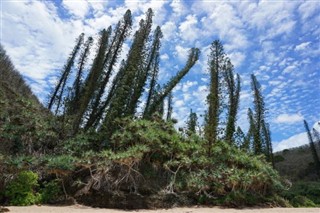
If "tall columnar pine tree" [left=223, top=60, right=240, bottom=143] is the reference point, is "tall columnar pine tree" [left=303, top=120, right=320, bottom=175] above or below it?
above

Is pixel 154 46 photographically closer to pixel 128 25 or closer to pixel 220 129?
pixel 128 25

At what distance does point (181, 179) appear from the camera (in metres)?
10.9

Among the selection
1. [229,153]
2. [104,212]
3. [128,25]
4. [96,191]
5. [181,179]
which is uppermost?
[128,25]

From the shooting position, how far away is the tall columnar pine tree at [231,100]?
49.3 ft

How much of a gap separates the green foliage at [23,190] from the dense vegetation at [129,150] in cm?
3

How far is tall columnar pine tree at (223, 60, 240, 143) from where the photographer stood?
49.3 feet

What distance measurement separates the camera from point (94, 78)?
14.1 meters

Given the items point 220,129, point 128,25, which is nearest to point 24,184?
point 220,129

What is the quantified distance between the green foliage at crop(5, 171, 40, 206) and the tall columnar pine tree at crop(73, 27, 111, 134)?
4.48 meters

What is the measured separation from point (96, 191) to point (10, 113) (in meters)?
6.43

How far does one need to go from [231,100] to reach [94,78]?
262 inches

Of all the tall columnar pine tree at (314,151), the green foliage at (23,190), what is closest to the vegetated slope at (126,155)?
the green foliage at (23,190)

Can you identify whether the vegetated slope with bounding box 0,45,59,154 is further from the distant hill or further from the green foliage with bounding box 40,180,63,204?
the distant hill

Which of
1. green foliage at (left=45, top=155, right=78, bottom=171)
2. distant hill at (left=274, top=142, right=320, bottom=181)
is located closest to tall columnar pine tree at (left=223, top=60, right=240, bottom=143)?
green foliage at (left=45, top=155, right=78, bottom=171)
